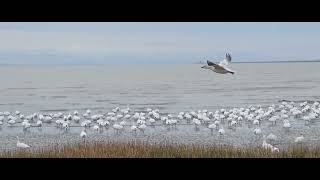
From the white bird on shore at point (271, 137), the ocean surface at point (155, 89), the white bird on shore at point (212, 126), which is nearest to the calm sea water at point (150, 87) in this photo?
the ocean surface at point (155, 89)

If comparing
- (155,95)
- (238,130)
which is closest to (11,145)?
(155,95)

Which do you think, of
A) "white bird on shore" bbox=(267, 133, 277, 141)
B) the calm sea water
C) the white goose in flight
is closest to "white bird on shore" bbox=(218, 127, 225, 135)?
the calm sea water

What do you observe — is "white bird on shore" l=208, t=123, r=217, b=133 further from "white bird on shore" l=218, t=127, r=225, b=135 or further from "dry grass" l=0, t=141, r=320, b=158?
"dry grass" l=0, t=141, r=320, b=158

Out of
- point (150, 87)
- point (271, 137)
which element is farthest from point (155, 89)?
point (271, 137)

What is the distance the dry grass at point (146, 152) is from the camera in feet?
38.0

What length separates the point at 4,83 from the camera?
1160cm

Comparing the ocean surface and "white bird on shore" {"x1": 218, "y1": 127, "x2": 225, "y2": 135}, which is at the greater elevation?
the ocean surface

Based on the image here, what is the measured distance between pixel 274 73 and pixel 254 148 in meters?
0.75

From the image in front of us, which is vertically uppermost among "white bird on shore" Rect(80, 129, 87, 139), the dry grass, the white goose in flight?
the white goose in flight

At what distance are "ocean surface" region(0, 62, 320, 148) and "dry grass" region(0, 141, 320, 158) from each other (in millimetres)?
111

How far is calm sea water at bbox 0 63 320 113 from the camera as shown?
1161cm

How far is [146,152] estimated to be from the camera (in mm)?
11625
